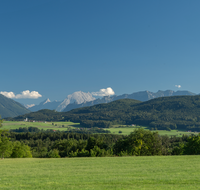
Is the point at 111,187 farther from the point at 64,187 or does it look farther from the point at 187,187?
the point at 187,187

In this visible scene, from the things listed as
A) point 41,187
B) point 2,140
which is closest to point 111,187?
point 41,187

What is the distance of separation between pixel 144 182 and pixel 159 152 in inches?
1880

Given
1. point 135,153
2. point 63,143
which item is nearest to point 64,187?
point 135,153

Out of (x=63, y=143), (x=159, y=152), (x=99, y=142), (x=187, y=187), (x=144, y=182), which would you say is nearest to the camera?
(x=187, y=187)

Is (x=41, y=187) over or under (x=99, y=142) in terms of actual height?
over

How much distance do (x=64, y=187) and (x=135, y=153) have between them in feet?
147

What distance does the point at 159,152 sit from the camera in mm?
60594

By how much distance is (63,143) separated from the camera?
118188mm

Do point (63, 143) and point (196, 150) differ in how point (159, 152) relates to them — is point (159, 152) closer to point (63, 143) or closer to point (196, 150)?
point (196, 150)

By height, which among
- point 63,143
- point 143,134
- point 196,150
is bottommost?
point 63,143

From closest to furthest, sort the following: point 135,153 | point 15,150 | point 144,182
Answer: point 144,182
point 135,153
point 15,150

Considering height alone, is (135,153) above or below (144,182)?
below

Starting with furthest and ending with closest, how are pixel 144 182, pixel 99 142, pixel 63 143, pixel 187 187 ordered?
pixel 63 143
pixel 99 142
pixel 144 182
pixel 187 187

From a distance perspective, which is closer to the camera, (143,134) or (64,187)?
(64,187)
